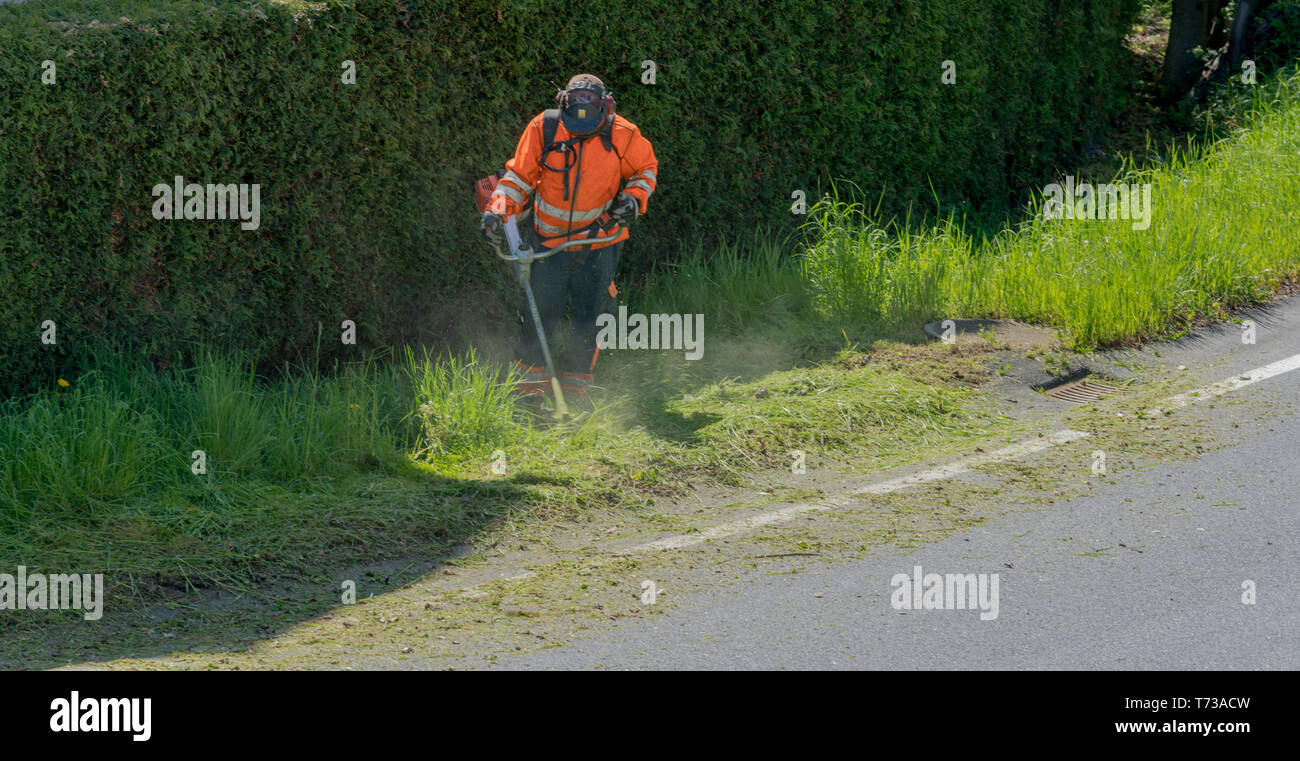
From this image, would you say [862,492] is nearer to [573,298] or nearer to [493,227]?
[573,298]

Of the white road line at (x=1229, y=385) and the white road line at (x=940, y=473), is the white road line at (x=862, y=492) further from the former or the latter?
the white road line at (x=1229, y=385)

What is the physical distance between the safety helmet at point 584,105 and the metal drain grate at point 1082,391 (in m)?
3.09

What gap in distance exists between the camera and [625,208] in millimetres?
7137

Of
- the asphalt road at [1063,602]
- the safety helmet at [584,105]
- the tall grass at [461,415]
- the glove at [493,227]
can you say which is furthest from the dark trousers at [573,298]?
the asphalt road at [1063,602]

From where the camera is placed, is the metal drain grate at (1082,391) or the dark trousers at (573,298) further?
the metal drain grate at (1082,391)

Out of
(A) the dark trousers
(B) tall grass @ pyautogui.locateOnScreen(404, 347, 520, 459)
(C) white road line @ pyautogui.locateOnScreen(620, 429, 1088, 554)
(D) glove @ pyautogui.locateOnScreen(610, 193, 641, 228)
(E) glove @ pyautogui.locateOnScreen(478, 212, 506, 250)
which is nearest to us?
(C) white road line @ pyautogui.locateOnScreen(620, 429, 1088, 554)

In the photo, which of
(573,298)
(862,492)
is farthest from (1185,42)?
(862,492)

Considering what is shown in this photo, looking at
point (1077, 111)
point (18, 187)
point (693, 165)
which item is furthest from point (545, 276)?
point (1077, 111)

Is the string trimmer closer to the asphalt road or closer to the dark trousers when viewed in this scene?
the dark trousers

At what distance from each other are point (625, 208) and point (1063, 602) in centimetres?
322

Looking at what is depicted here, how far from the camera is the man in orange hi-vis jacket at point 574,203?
7.05m

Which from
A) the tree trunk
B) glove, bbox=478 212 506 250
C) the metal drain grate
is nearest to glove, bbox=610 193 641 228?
glove, bbox=478 212 506 250

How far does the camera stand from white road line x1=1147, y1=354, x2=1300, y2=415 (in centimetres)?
746

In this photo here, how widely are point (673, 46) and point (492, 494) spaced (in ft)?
12.6
